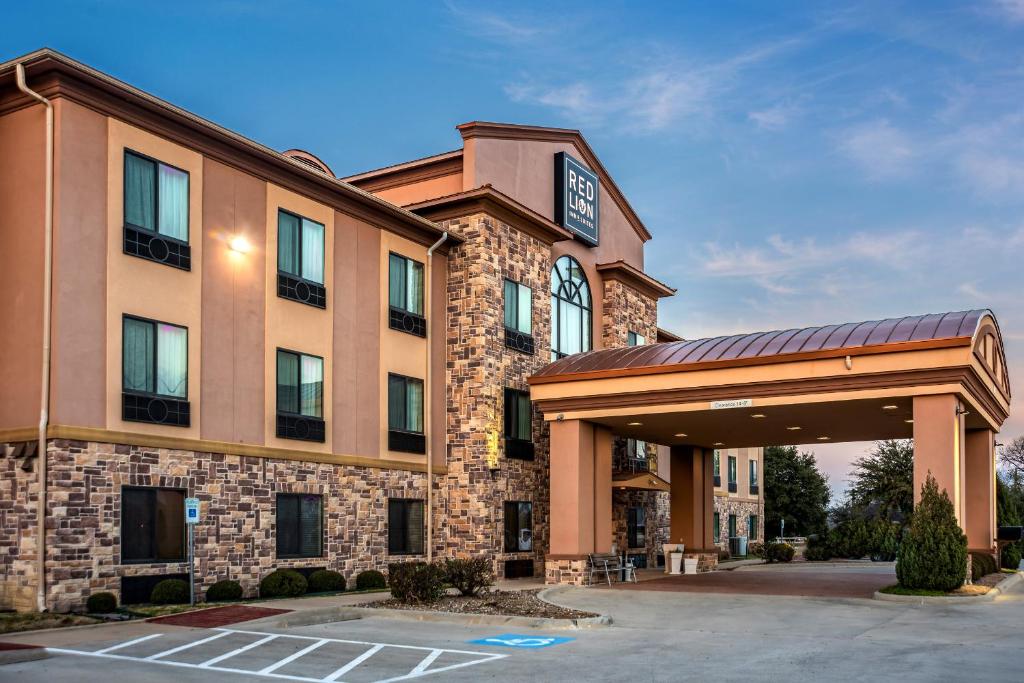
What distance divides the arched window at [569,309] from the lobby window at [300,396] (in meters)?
9.94

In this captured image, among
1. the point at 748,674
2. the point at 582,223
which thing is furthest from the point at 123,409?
the point at 582,223

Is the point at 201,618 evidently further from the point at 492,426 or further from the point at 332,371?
the point at 492,426

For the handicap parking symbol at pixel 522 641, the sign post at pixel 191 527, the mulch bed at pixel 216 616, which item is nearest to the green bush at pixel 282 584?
the sign post at pixel 191 527

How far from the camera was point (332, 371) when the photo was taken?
25.7m

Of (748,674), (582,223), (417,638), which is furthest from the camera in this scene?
(582,223)

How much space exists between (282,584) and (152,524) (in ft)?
11.0

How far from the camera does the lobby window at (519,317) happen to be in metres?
30.7

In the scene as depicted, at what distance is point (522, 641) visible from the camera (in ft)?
52.5

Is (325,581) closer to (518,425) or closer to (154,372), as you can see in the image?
(154,372)

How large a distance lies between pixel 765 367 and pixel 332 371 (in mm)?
10282

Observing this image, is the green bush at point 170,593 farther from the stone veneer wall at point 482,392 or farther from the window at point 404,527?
the stone veneer wall at point 482,392

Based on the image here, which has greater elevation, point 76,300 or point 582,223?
point 582,223

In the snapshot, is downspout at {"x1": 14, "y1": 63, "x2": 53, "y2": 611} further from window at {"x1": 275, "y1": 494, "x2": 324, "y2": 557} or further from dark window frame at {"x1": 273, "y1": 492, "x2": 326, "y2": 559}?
window at {"x1": 275, "y1": 494, "x2": 324, "y2": 557}

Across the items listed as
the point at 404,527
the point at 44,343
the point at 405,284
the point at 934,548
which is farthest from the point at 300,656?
the point at 405,284
